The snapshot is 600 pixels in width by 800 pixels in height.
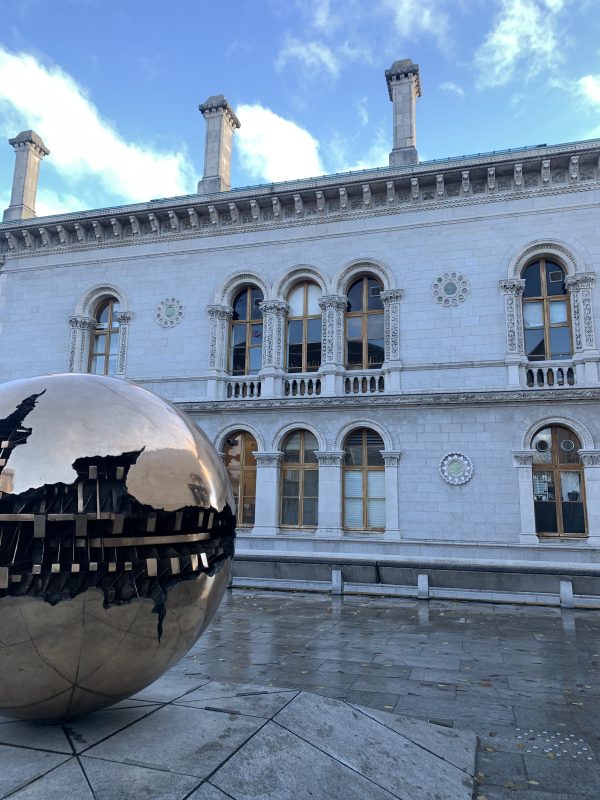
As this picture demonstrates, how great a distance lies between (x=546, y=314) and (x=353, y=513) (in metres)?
7.77

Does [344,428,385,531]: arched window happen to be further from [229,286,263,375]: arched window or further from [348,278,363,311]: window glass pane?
[229,286,263,375]: arched window

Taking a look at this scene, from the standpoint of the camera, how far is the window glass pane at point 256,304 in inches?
733

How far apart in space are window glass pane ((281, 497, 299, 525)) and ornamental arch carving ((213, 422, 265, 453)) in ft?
5.72

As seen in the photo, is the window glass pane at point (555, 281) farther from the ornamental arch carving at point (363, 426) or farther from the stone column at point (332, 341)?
the ornamental arch carving at point (363, 426)

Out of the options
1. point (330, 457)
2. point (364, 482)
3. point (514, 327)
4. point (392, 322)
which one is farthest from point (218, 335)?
point (514, 327)

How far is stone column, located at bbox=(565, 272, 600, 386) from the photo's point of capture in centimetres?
1505

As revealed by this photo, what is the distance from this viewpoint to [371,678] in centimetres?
632

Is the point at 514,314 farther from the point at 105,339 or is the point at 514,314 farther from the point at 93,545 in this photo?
the point at 93,545

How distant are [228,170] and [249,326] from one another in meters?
6.18

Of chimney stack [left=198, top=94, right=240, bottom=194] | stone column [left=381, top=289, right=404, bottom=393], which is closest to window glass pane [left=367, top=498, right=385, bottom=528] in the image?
stone column [left=381, top=289, right=404, bottom=393]

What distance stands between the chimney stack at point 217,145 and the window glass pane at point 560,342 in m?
11.6

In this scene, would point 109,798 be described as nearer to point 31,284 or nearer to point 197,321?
point 197,321

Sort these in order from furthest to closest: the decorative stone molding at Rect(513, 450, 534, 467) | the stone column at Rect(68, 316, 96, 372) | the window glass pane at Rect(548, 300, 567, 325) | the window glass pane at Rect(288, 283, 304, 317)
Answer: the stone column at Rect(68, 316, 96, 372)
the window glass pane at Rect(288, 283, 304, 317)
the window glass pane at Rect(548, 300, 567, 325)
the decorative stone molding at Rect(513, 450, 534, 467)

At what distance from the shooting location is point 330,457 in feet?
54.0
